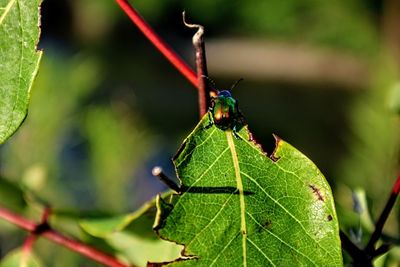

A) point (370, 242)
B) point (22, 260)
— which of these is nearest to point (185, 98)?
point (22, 260)

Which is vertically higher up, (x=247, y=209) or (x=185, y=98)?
(x=185, y=98)

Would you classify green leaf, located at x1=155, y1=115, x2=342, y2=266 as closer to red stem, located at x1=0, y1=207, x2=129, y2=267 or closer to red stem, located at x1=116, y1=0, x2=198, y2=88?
red stem, located at x1=116, y1=0, x2=198, y2=88

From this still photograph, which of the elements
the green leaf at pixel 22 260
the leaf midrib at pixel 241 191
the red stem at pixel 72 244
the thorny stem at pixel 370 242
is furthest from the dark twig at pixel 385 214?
the green leaf at pixel 22 260

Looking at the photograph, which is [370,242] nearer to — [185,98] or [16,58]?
[16,58]

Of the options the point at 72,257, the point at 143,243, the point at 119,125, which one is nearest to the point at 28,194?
the point at 143,243

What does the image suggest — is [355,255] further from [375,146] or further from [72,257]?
[375,146]

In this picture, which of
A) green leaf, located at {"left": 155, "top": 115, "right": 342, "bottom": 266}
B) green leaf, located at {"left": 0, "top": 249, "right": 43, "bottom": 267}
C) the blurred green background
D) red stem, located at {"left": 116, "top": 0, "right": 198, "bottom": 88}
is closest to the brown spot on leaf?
green leaf, located at {"left": 155, "top": 115, "right": 342, "bottom": 266}
